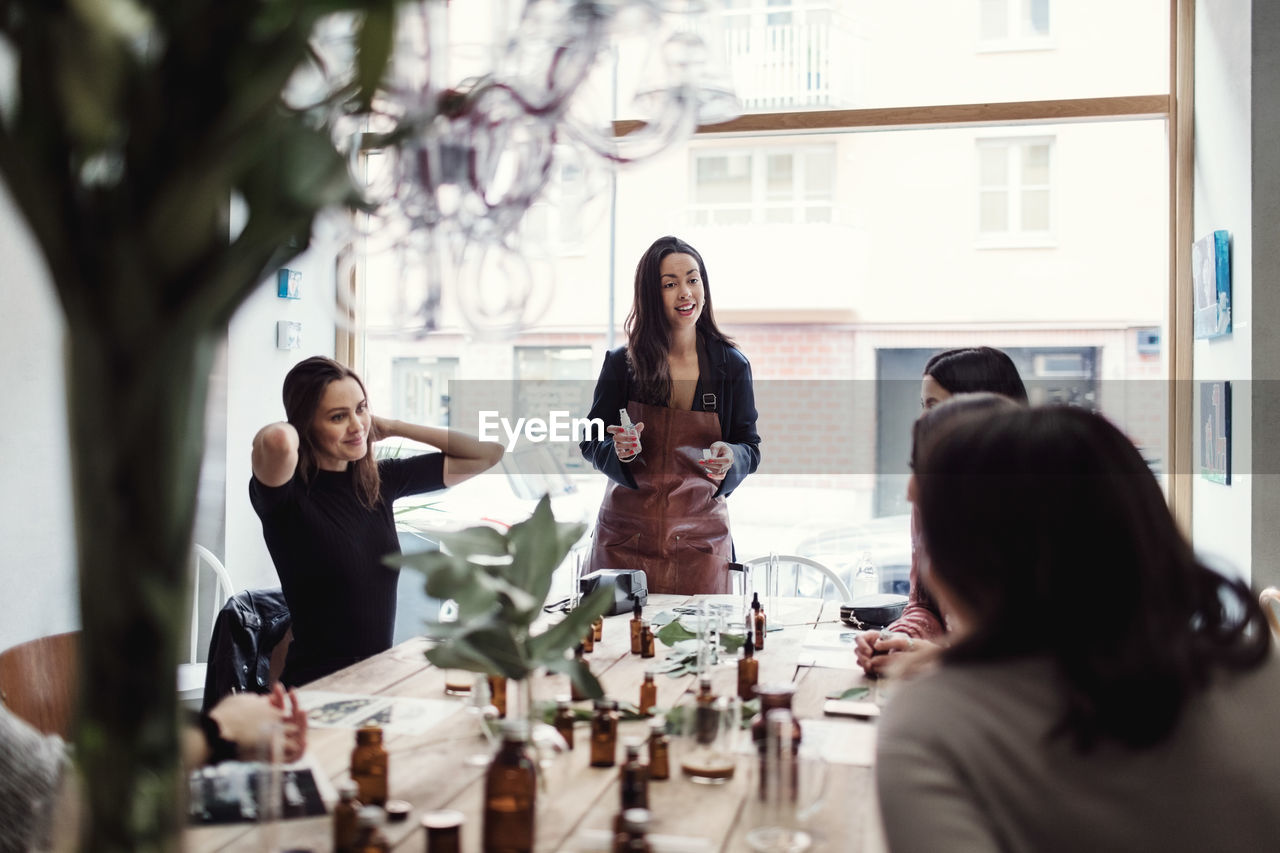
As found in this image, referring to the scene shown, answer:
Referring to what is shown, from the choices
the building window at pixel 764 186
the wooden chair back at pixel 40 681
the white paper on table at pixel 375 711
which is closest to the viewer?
the white paper on table at pixel 375 711

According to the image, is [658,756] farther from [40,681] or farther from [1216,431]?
[1216,431]

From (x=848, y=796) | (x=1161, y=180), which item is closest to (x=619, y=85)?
(x=1161, y=180)

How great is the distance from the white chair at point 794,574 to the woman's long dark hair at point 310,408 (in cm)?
106

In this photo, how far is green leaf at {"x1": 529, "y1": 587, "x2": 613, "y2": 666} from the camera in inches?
47.6

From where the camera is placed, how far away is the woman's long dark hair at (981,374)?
235cm

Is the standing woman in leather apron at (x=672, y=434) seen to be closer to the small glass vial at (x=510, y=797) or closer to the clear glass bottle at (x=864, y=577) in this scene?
the clear glass bottle at (x=864, y=577)

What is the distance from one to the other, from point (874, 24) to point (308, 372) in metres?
2.50

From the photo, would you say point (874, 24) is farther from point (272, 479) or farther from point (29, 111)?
point (29, 111)

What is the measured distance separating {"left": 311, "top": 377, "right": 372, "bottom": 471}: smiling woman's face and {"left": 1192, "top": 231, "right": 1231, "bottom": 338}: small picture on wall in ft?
7.73

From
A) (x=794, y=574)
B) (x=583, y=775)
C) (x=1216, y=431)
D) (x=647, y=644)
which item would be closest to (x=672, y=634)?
(x=647, y=644)

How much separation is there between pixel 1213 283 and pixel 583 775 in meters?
2.55

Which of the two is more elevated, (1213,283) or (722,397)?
(1213,283)

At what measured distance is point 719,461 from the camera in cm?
304

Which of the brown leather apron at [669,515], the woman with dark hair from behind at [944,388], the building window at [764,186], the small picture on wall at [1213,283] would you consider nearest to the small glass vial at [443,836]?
the woman with dark hair from behind at [944,388]
